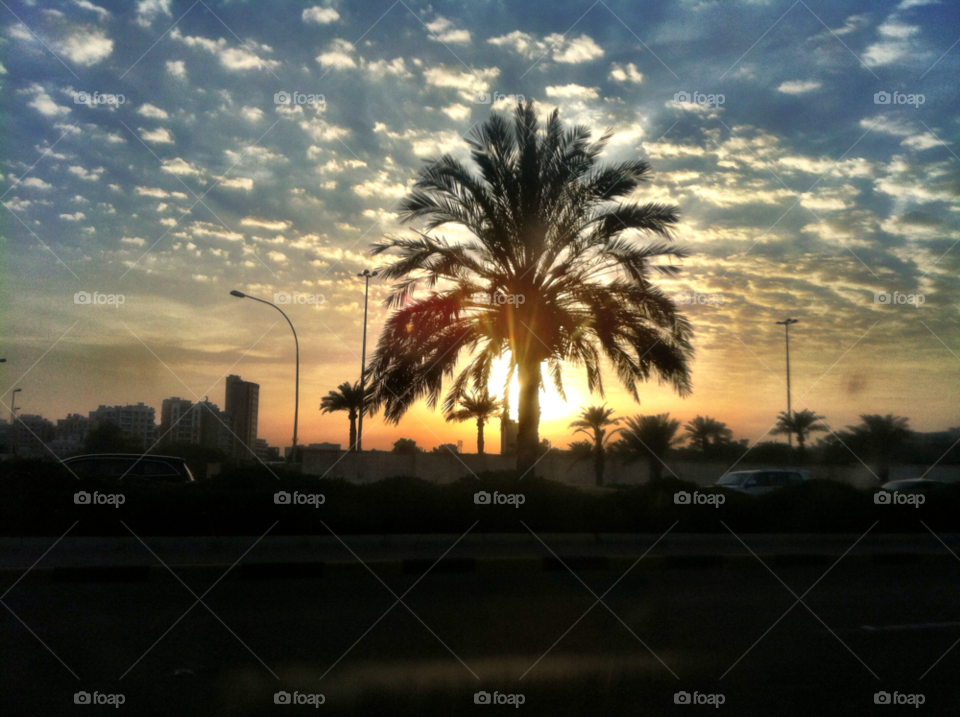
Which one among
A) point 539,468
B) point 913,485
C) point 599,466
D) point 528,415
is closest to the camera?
point 528,415

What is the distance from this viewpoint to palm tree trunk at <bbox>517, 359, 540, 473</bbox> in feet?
46.0

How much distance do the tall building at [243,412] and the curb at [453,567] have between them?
9.05 m

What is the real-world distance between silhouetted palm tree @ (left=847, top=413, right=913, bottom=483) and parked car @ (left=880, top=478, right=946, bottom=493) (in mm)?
603

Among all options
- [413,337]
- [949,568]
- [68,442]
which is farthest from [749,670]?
[68,442]

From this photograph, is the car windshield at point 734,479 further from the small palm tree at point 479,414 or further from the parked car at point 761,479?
the small palm tree at point 479,414

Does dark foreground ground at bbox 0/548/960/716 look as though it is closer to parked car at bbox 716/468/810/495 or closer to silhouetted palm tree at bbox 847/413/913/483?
parked car at bbox 716/468/810/495

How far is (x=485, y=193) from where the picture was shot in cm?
1412

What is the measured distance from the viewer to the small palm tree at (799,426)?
65.6ft

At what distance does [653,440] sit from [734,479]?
5135 mm

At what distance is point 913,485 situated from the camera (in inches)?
701

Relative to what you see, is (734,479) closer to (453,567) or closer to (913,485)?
(913,485)

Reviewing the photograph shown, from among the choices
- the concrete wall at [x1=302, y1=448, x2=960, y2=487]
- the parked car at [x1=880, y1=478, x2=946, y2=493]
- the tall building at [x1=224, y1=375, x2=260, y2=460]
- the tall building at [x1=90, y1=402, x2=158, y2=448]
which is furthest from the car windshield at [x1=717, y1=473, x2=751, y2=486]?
the tall building at [x1=90, y1=402, x2=158, y2=448]

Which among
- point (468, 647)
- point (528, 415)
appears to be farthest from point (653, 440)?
point (468, 647)

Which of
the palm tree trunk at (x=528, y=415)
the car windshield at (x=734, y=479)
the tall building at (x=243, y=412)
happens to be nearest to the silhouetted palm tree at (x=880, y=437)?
the car windshield at (x=734, y=479)
